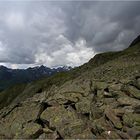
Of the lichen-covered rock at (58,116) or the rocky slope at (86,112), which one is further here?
the lichen-covered rock at (58,116)

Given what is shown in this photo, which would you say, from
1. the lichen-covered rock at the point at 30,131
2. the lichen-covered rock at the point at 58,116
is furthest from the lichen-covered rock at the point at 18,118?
the lichen-covered rock at the point at 58,116

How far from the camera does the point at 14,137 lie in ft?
143

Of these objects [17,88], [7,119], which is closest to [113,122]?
[7,119]

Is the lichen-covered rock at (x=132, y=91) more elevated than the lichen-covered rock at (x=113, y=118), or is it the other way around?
the lichen-covered rock at (x=132, y=91)

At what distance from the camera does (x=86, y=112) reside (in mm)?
42875

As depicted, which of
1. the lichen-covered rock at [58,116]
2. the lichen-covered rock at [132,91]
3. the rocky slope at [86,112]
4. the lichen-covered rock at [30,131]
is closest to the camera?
the rocky slope at [86,112]

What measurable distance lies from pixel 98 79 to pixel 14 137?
20.3m

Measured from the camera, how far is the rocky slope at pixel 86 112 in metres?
37.9

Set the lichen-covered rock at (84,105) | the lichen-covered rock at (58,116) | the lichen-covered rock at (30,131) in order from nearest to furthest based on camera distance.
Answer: the lichen-covered rock at (30,131)
the lichen-covered rock at (58,116)
the lichen-covered rock at (84,105)

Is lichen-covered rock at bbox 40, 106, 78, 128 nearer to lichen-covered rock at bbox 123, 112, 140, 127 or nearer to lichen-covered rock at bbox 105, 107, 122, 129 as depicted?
lichen-covered rock at bbox 105, 107, 122, 129

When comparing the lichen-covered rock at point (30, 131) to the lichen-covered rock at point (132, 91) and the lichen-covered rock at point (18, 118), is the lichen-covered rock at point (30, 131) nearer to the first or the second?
the lichen-covered rock at point (18, 118)

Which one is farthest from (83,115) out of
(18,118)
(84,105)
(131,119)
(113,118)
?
(18,118)

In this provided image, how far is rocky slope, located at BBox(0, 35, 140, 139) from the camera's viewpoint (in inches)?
1491

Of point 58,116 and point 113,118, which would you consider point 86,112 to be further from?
point 113,118
